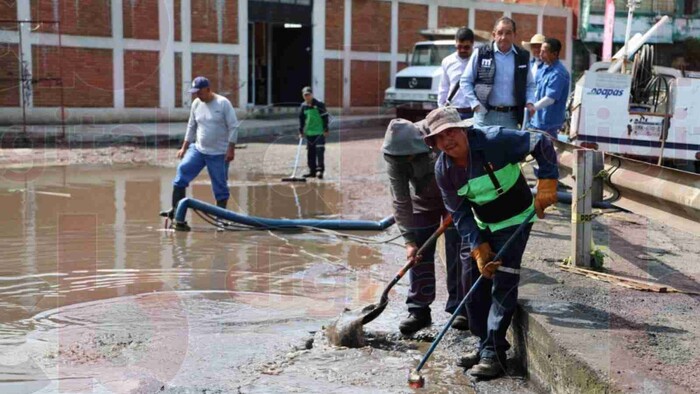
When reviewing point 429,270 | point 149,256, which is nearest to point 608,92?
point 149,256

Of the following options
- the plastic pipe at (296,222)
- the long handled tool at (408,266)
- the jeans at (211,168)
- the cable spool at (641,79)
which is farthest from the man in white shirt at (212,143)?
the cable spool at (641,79)

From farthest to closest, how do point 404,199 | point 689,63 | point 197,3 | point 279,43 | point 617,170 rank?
point 689,63, point 279,43, point 197,3, point 617,170, point 404,199

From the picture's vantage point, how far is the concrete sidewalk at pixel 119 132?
67.5ft

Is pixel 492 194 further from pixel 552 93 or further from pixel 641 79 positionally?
pixel 641 79

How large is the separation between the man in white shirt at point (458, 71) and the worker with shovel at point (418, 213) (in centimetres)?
293

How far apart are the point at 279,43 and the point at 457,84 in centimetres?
2421

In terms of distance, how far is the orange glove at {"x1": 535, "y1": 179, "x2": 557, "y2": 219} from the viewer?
5066 mm

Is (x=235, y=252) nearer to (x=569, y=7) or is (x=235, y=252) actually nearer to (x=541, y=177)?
(x=541, y=177)

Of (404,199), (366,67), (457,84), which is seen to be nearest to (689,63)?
(366,67)

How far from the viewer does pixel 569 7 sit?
40375mm

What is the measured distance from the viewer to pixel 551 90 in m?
9.69

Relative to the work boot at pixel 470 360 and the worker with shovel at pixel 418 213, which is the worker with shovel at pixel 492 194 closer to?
the work boot at pixel 470 360

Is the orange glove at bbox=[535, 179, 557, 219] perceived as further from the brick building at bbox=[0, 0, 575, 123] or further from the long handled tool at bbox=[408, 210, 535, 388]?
the brick building at bbox=[0, 0, 575, 123]

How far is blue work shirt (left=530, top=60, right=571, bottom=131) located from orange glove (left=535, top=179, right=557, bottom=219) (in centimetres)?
477
